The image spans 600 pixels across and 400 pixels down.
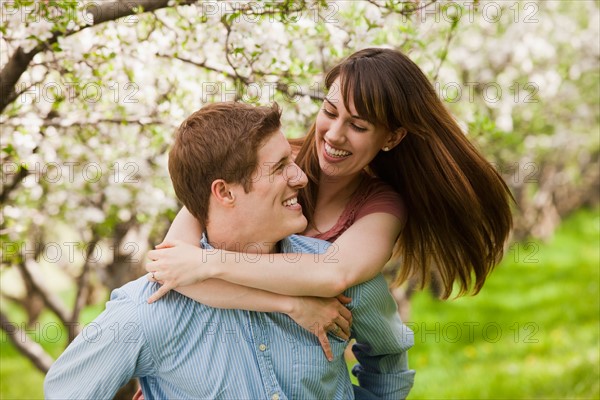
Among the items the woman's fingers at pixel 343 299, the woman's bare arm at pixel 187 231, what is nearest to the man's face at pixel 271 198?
the woman's bare arm at pixel 187 231

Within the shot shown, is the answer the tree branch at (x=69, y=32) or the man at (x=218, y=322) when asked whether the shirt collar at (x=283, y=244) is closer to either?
the man at (x=218, y=322)

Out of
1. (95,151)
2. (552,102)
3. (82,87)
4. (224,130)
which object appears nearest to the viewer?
(224,130)

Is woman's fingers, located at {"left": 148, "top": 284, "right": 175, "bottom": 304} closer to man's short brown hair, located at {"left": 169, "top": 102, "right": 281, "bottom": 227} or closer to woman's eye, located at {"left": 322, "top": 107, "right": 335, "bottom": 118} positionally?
man's short brown hair, located at {"left": 169, "top": 102, "right": 281, "bottom": 227}

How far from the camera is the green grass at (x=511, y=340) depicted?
22.1ft

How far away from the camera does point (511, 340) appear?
8.60 m

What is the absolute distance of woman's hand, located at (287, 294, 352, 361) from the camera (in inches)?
116

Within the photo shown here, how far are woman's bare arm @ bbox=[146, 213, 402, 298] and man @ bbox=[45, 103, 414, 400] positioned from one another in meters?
0.08

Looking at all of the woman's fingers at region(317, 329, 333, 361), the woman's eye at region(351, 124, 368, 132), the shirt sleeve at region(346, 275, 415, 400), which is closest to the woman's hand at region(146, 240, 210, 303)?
the woman's fingers at region(317, 329, 333, 361)

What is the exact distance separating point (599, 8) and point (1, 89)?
26.8 ft

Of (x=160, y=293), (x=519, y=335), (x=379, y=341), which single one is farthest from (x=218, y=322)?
(x=519, y=335)

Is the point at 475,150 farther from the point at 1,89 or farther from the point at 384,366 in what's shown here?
the point at 1,89

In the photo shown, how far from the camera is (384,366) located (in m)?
3.46

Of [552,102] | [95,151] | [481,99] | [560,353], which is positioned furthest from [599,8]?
[95,151]

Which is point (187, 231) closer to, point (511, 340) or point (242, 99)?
point (242, 99)
